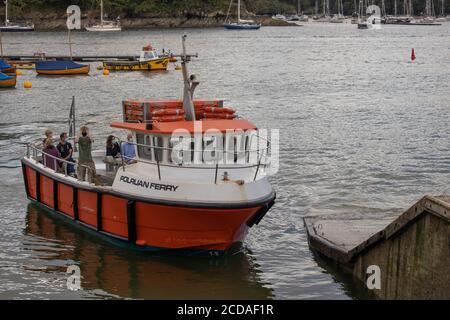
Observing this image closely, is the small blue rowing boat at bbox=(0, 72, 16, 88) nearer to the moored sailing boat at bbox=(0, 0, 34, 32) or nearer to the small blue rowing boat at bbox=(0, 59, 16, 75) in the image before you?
the small blue rowing boat at bbox=(0, 59, 16, 75)

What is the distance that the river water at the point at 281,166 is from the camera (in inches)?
728

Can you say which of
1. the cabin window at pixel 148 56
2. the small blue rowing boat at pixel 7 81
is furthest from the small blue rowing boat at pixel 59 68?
the small blue rowing boat at pixel 7 81

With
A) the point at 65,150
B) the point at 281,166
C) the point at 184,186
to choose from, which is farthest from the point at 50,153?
the point at 281,166

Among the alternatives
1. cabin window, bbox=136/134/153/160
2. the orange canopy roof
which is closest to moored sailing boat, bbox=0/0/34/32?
cabin window, bbox=136/134/153/160

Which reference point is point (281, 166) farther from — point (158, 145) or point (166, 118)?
point (158, 145)

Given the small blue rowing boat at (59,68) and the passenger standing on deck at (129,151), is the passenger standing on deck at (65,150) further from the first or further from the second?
the small blue rowing boat at (59,68)

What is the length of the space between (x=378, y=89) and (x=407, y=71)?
1955 centimetres

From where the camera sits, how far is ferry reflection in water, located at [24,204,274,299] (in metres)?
17.9

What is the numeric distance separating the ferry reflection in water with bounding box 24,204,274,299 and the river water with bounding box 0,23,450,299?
0.03 metres

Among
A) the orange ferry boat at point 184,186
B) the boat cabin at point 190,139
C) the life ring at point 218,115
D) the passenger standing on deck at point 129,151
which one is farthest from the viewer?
the life ring at point 218,115

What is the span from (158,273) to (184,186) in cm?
234

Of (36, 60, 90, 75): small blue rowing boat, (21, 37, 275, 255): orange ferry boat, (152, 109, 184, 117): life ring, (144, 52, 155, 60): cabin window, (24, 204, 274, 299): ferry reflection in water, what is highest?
(144, 52, 155, 60): cabin window

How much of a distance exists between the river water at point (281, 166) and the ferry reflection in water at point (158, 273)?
0.11ft

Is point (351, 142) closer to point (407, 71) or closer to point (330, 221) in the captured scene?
point (330, 221)
